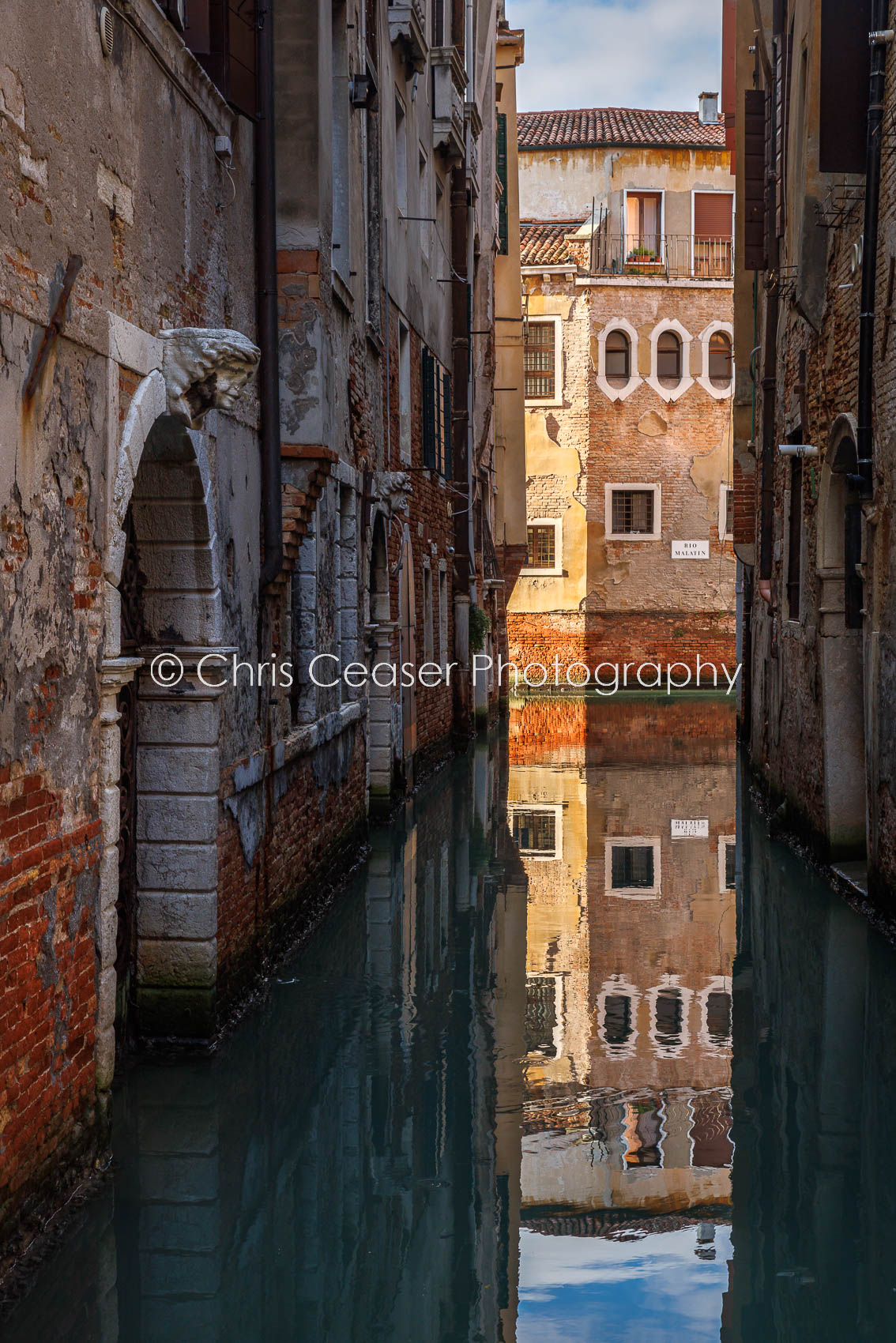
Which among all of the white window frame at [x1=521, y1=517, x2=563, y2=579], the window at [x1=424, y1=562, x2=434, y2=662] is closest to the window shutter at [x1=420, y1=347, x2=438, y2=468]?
the window at [x1=424, y1=562, x2=434, y2=662]

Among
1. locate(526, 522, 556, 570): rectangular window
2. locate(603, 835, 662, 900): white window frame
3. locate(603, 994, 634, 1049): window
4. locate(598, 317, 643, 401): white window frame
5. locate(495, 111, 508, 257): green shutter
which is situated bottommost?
locate(603, 994, 634, 1049): window

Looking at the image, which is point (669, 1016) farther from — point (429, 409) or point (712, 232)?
point (712, 232)

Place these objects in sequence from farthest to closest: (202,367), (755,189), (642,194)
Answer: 1. (642,194)
2. (755,189)
3. (202,367)

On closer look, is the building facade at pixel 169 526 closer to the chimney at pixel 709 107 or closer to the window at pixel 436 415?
the window at pixel 436 415

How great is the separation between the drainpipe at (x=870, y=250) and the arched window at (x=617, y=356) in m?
22.7

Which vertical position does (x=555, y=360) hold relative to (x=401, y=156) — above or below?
above

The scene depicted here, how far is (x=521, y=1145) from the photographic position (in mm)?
5312

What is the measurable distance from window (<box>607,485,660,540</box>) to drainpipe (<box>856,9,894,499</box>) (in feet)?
73.5

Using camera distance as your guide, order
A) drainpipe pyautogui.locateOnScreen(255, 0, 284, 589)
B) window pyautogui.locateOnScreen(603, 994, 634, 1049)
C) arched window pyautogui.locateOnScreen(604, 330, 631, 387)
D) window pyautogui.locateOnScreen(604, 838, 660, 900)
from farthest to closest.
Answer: arched window pyautogui.locateOnScreen(604, 330, 631, 387)
window pyautogui.locateOnScreen(604, 838, 660, 900)
drainpipe pyautogui.locateOnScreen(255, 0, 284, 589)
window pyautogui.locateOnScreen(603, 994, 634, 1049)

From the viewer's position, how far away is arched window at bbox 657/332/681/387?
31.5 meters

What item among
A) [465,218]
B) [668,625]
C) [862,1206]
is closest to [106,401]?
[862,1206]

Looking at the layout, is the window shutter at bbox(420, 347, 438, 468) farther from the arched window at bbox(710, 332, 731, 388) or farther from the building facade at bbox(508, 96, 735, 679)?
the arched window at bbox(710, 332, 731, 388)

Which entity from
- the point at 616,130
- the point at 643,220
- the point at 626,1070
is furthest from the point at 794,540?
the point at 616,130

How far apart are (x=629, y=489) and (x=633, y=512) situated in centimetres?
48
